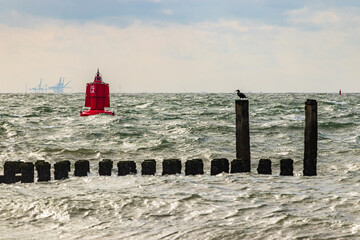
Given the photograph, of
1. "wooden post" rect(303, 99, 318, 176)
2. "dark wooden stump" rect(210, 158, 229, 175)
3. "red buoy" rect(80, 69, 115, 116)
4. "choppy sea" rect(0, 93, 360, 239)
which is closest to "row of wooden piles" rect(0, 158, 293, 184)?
"dark wooden stump" rect(210, 158, 229, 175)

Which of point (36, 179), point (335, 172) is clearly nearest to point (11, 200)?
point (36, 179)

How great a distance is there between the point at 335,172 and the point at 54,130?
15.1 meters

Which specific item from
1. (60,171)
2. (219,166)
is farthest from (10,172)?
(219,166)

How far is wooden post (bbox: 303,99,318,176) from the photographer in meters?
11.7

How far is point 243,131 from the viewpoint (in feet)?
39.9

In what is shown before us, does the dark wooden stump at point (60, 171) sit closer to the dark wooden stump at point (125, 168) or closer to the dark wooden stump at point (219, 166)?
the dark wooden stump at point (125, 168)

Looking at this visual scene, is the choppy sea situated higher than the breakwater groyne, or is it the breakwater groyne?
the breakwater groyne

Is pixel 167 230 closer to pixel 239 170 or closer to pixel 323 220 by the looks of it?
pixel 323 220

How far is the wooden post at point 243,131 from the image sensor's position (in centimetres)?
1205

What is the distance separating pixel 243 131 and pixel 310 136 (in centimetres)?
156

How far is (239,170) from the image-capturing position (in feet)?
38.6

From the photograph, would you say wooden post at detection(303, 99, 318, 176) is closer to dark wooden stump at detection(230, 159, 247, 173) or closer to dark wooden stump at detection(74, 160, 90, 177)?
dark wooden stump at detection(230, 159, 247, 173)

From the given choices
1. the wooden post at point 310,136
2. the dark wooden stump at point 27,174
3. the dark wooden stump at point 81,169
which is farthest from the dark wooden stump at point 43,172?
the wooden post at point 310,136

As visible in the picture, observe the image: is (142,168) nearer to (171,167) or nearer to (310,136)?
(171,167)
